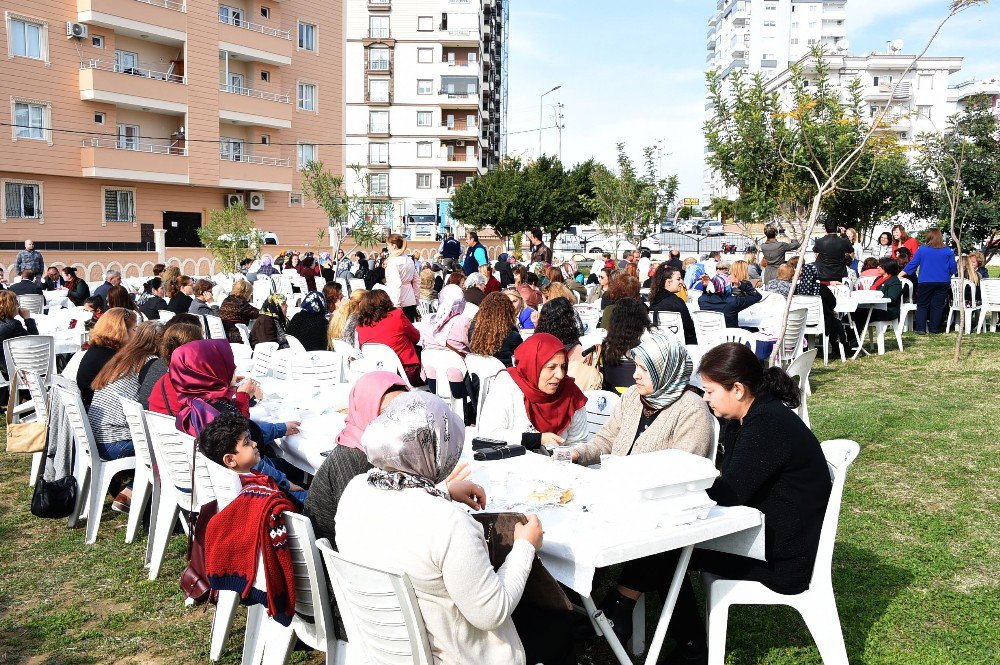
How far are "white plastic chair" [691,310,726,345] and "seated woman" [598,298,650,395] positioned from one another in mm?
3406

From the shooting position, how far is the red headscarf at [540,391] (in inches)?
199

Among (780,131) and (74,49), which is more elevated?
(74,49)

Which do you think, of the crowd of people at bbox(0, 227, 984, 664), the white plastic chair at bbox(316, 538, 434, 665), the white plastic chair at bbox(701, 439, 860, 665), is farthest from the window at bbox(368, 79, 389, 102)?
the white plastic chair at bbox(316, 538, 434, 665)

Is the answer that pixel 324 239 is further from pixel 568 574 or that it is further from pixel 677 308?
pixel 568 574

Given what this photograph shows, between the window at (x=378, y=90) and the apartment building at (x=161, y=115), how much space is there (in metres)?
25.2

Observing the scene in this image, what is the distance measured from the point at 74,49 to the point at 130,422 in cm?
3040

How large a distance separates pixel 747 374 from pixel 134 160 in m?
32.4

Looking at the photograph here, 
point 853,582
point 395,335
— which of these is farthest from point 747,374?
point 395,335

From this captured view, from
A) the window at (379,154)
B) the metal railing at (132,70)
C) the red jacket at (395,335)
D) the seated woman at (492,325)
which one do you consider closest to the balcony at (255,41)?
the metal railing at (132,70)

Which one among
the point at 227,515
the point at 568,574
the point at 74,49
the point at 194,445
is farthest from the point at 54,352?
the point at 74,49

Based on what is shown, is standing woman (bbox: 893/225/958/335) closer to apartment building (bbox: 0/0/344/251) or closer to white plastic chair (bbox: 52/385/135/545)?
white plastic chair (bbox: 52/385/135/545)

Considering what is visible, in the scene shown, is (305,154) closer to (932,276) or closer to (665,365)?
(932,276)

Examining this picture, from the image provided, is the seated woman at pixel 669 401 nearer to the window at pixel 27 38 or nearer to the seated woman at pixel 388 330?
the seated woman at pixel 388 330

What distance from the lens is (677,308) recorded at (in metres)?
9.30
